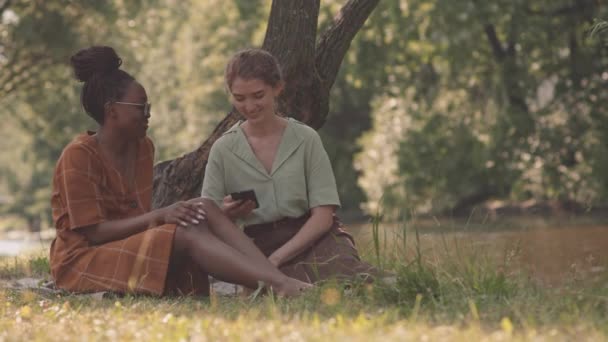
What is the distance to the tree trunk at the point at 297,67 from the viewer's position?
7.45 m

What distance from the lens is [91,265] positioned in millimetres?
5648

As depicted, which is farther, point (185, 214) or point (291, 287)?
point (185, 214)

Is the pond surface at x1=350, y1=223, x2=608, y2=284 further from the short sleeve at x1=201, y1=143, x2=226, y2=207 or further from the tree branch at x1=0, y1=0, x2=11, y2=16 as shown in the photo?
the tree branch at x1=0, y1=0, x2=11, y2=16

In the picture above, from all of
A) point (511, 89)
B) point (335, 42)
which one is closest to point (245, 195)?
point (335, 42)

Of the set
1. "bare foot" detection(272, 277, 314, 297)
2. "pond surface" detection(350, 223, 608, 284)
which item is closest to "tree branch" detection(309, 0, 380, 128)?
"pond surface" detection(350, 223, 608, 284)

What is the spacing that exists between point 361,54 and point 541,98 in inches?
200

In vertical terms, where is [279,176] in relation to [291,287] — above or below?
above

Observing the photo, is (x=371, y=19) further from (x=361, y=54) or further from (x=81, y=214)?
(x=81, y=214)

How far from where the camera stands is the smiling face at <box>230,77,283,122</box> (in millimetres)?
5566

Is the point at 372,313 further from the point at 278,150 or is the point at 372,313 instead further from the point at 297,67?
the point at 297,67

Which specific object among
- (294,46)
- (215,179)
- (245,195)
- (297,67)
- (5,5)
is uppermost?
(5,5)

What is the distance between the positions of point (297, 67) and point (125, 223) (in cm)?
234

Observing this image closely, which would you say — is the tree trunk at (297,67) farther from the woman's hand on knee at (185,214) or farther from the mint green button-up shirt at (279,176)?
the woman's hand on knee at (185,214)

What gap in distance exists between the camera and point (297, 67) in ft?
24.5
